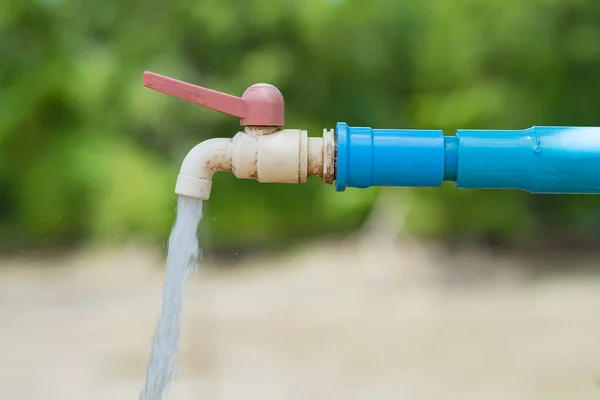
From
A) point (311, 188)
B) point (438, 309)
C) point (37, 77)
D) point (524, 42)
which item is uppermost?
point (524, 42)

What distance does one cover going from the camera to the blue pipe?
53 centimetres

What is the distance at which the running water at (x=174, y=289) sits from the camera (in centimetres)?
58

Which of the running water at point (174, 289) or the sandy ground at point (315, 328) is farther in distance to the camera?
the sandy ground at point (315, 328)

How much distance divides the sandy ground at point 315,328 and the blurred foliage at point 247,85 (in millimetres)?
114

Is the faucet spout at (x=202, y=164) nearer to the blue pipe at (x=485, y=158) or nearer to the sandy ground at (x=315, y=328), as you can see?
the blue pipe at (x=485, y=158)

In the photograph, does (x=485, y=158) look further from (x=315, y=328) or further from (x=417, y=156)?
(x=315, y=328)

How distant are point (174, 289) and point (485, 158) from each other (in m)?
0.29

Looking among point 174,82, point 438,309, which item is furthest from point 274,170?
point 438,309

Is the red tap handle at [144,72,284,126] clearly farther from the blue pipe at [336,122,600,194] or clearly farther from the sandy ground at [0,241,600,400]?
the sandy ground at [0,241,600,400]

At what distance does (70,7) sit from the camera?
1.89 metres

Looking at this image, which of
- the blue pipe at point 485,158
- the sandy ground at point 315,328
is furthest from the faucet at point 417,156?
the sandy ground at point 315,328

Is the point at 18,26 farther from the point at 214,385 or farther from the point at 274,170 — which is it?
the point at 274,170

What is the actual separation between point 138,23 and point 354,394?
1193 mm

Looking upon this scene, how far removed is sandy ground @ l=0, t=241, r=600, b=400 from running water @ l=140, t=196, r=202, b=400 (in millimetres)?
700
